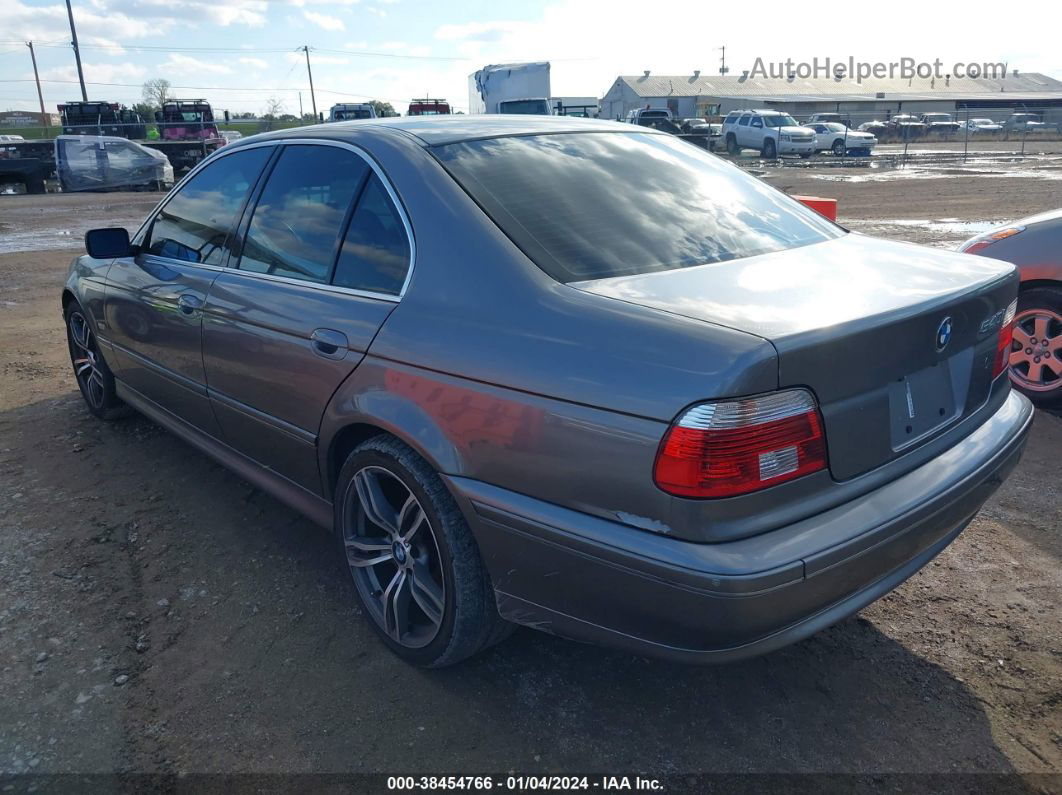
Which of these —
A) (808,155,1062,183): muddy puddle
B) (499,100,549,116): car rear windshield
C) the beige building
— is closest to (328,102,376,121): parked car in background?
(499,100,549,116): car rear windshield

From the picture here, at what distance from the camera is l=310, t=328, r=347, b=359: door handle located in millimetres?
2678

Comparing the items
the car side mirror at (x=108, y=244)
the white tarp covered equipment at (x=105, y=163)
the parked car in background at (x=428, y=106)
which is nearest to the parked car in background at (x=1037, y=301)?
the car side mirror at (x=108, y=244)

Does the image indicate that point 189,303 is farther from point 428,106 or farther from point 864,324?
point 428,106

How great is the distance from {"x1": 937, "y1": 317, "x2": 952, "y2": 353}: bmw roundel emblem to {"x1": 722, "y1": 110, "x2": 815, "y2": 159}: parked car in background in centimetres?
3236

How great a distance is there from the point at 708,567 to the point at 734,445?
11.2 inches

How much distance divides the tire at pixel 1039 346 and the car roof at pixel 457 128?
8.54 ft

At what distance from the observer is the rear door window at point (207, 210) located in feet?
11.4

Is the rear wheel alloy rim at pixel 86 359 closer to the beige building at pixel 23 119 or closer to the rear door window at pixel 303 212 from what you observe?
the rear door window at pixel 303 212

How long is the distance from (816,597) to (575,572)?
59 cm

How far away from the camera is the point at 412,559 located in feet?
8.82

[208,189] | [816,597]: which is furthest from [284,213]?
[816,597]

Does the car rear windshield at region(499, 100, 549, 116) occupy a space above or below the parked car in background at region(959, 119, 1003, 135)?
above

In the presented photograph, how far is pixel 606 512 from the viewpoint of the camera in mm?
2018

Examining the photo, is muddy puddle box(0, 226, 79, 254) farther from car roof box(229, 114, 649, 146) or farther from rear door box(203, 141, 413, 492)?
car roof box(229, 114, 649, 146)
